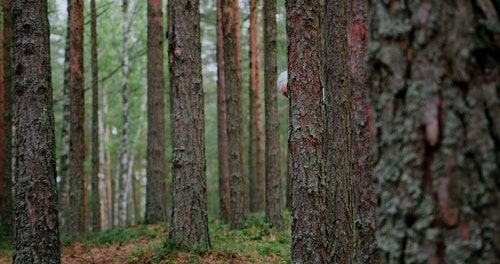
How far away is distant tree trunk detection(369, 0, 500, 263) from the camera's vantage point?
5.06 ft

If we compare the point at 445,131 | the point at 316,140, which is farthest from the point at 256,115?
the point at 445,131

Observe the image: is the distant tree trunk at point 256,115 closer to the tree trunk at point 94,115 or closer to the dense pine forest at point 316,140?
the dense pine forest at point 316,140

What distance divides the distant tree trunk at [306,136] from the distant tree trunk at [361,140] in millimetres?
1118

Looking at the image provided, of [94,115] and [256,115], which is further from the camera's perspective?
[256,115]

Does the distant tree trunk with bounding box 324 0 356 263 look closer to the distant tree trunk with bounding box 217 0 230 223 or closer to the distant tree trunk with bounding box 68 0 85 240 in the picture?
the distant tree trunk with bounding box 68 0 85 240

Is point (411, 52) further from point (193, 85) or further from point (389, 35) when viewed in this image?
point (193, 85)

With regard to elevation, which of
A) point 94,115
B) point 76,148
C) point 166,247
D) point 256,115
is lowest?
point 166,247

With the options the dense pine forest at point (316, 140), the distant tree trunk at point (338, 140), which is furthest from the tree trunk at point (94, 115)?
the distant tree trunk at point (338, 140)

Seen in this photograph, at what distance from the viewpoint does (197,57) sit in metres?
8.33

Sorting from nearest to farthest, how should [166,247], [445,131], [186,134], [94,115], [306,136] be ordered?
[445,131]
[306,136]
[166,247]
[186,134]
[94,115]

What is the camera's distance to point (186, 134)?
8.13 metres

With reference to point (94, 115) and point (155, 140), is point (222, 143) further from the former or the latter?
point (94, 115)

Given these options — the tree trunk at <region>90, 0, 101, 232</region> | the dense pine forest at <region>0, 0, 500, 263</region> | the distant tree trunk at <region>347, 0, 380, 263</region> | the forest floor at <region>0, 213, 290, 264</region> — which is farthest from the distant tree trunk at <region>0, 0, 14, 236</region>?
the distant tree trunk at <region>347, 0, 380, 263</region>

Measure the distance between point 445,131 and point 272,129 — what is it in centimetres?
1123
